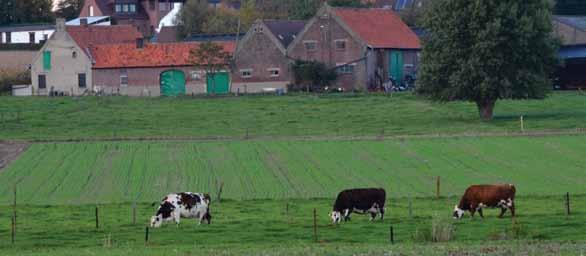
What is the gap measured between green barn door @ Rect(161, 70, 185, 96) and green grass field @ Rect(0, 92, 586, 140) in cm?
1058

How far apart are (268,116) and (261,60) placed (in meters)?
26.4

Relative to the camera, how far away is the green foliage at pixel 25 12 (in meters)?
148

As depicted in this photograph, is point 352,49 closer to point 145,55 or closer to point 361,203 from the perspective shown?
point 145,55

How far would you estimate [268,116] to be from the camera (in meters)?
78.2

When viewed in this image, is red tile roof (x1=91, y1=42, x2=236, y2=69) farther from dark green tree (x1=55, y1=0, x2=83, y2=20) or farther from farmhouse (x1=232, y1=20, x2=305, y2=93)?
dark green tree (x1=55, y1=0, x2=83, y2=20)

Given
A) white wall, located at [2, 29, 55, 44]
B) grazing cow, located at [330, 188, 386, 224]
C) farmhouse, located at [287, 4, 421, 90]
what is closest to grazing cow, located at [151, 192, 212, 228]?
grazing cow, located at [330, 188, 386, 224]

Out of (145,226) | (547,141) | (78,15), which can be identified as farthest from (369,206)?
(78,15)

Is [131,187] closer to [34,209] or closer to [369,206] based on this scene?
[34,209]

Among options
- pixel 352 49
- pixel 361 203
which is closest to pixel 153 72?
pixel 352 49

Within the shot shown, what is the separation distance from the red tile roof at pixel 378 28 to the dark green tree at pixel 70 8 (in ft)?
219

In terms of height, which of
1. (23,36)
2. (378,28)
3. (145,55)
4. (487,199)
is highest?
(378,28)

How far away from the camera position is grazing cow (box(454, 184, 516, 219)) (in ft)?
125

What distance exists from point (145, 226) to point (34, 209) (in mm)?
6040

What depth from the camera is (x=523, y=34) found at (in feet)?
242
